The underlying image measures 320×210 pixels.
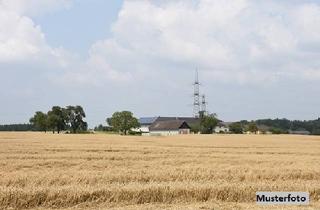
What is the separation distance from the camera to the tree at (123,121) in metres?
137

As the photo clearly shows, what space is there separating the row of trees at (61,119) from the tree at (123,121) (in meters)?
16.4

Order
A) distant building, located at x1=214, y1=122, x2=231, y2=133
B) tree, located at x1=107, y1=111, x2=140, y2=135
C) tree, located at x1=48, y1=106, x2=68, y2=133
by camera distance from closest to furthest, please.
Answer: tree, located at x1=107, y1=111, x2=140, y2=135 < tree, located at x1=48, y1=106, x2=68, y2=133 < distant building, located at x1=214, y1=122, x2=231, y2=133

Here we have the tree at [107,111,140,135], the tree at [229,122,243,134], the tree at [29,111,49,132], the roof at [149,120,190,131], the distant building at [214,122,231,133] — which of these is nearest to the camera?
the tree at [107,111,140,135]

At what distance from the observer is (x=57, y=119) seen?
142 meters

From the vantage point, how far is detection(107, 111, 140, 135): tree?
137000mm

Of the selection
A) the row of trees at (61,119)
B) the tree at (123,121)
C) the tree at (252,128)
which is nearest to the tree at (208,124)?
the tree at (252,128)

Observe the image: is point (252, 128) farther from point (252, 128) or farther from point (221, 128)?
point (221, 128)

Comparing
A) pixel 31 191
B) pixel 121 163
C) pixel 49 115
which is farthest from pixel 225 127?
pixel 31 191

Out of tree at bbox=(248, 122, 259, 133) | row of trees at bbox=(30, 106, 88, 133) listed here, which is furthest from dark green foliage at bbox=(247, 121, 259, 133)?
row of trees at bbox=(30, 106, 88, 133)

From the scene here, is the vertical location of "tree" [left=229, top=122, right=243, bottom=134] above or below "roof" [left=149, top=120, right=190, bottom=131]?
below

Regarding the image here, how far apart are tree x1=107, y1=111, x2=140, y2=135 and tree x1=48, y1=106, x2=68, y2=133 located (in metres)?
15.8

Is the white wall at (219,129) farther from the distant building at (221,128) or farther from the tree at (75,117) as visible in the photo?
the tree at (75,117)

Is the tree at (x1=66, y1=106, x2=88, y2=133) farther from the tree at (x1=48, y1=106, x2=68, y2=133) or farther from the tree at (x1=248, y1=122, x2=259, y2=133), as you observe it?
the tree at (x1=248, y1=122, x2=259, y2=133)

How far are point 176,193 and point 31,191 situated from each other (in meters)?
4.02
